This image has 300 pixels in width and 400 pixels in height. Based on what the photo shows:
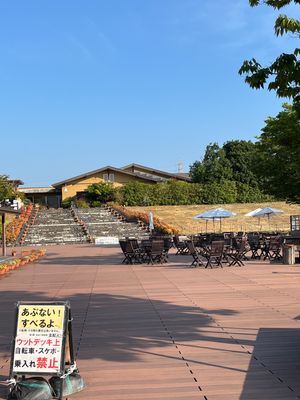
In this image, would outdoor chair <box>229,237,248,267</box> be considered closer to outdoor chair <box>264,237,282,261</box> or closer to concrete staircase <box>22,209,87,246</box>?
outdoor chair <box>264,237,282,261</box>

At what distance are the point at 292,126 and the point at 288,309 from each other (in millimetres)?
4887

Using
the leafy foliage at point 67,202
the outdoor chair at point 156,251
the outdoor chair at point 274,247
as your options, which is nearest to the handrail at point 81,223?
the leafy foliage at point 67,202

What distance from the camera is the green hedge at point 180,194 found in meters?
51.2

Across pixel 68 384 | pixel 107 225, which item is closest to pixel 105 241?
pixel 107 225

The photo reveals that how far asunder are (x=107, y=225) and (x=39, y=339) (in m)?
33.6

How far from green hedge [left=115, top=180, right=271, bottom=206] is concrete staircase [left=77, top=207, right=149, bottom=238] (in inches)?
257

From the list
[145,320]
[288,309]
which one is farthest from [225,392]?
[288,309]

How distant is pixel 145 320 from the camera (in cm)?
755

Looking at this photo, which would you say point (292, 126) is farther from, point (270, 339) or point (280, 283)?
point (270, 339)

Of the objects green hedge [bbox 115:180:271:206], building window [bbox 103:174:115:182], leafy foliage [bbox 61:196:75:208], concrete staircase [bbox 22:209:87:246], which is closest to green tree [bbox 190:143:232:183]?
green hedge [bbox 115:180:271:206]

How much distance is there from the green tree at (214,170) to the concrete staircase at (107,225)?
52.4 feet

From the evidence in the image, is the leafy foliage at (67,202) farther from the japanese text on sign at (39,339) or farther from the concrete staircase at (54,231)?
the japanese text on sign at (39,339)

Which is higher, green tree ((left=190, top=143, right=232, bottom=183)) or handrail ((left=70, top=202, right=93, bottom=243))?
green tree ((left=190, top=143, right=232, bottom=183))

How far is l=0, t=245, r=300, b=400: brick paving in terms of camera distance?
4.59 meters
